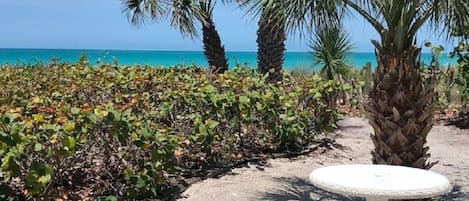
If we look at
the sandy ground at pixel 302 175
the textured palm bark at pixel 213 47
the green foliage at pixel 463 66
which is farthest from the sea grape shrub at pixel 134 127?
the textured palm bark at pixel 213 47

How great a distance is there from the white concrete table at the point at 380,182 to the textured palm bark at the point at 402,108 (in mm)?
1082

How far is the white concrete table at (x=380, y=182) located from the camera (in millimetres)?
3270

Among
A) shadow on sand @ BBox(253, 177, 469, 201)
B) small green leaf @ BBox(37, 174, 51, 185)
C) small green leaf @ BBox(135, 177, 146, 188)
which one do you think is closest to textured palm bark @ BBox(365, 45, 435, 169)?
shadow on sand @ BBox(253, 177, 469, 201)

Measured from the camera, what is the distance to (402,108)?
16.0 ft

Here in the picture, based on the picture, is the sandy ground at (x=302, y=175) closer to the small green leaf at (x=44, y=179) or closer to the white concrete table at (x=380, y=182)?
the small green leaf at (x=44, y=179)

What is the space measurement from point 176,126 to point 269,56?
6.20 m

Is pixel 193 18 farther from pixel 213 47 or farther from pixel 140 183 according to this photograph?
pixel 140 183

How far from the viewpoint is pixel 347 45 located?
13.2 meters

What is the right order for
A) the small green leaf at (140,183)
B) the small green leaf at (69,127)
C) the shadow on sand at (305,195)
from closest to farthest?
the small green leaf at (69,127), the small green leaf at (140,183), the shadow on sand at (305,195)

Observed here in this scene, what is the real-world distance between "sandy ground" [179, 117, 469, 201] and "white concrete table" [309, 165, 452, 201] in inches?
62.0

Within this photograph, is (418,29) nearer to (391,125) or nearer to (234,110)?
(391,125)

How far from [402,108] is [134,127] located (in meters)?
2.25

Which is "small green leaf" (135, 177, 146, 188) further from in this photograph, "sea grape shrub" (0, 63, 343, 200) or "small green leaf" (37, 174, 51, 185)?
"small green leaf" (37, 174, 51, 185)

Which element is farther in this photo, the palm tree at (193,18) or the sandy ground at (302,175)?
the palm tree at (193,18)
